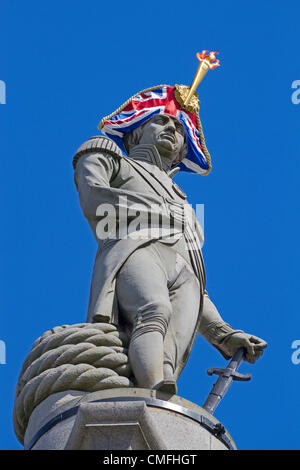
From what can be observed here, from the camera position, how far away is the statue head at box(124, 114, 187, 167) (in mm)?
12102

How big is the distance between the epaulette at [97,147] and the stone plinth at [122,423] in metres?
3.17

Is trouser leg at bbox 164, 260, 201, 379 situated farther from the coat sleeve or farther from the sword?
the coat sleeve

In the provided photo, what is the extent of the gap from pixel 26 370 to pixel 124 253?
1.54m

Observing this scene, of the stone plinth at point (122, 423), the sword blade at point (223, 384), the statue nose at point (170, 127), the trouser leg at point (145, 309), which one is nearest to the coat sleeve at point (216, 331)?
the sword blade at point (223, 384)

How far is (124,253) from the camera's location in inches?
399

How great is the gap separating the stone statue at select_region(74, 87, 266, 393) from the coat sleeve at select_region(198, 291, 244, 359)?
11 mm

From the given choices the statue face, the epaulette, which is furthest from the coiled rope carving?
the statue face

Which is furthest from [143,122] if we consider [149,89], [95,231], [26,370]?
[26,370]

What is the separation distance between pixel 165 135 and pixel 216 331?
95.5 inches

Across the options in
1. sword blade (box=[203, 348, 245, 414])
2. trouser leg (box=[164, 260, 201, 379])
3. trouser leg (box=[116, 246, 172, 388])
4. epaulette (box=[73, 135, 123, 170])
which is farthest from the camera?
epaulette (box=[73, 135, 123, 170])

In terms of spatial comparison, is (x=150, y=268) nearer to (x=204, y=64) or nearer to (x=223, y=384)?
(x=223, y=384)

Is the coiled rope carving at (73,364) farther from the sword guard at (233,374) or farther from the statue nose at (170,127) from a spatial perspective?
the statue nose at (170,127)

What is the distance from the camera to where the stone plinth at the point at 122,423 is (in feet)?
25.6

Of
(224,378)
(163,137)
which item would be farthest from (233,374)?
(163,137)
